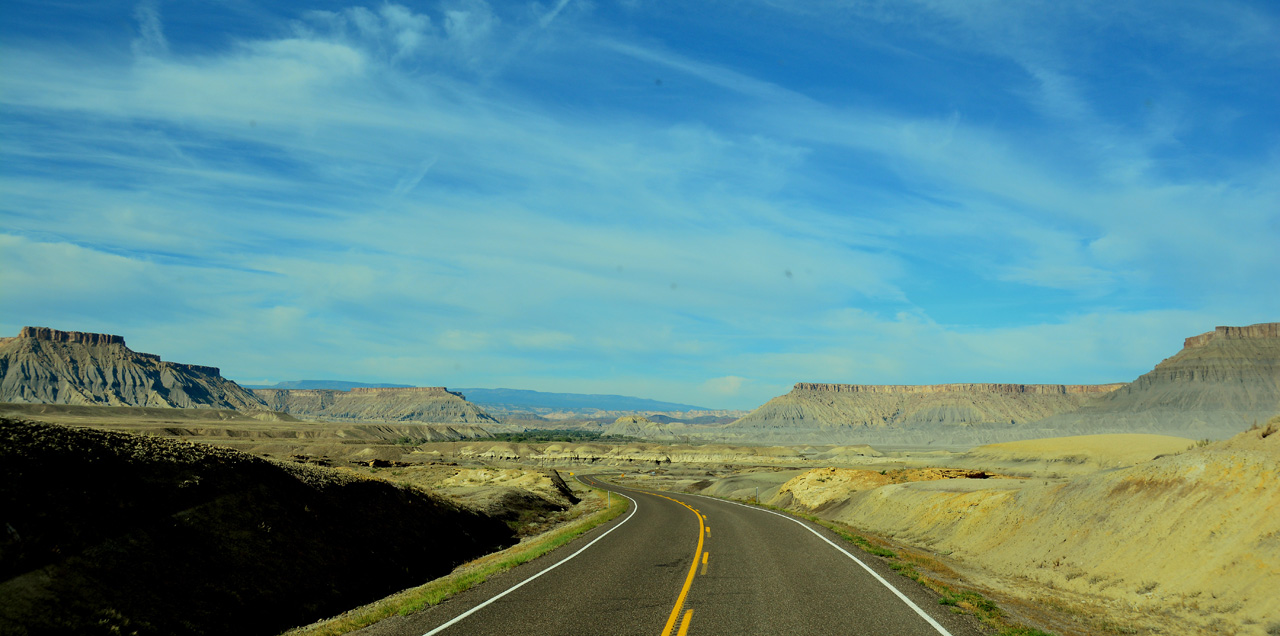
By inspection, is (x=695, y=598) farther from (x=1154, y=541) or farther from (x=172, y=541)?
(x=1154, y=541)

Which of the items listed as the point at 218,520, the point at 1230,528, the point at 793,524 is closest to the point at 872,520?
the point at 793,524

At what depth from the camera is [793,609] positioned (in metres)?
11.5

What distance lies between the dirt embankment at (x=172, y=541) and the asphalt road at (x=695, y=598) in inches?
148

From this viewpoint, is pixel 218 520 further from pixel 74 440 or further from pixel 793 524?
pixel 793 524

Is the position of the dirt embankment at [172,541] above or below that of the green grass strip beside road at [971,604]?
above

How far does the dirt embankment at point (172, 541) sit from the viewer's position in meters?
10.1

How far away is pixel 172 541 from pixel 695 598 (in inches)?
406

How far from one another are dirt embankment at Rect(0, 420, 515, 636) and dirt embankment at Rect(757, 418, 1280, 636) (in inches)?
628

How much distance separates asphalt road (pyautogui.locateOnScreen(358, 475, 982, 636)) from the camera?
34.0ft

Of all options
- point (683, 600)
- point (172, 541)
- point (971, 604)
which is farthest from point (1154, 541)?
point (172, 541)

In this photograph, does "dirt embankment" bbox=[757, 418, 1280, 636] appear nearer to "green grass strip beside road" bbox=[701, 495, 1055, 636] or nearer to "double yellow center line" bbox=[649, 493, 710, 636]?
"green grass strip beside road" bbox=[701, 495, 1055, 636]

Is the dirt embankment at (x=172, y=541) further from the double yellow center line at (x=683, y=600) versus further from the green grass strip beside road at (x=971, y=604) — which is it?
the green grass strip beside road at (x=971, y=604)

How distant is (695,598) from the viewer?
1238 centimetres

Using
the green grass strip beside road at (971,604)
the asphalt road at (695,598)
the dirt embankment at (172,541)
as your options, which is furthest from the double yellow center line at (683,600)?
the dirt embankment at (172,541)
